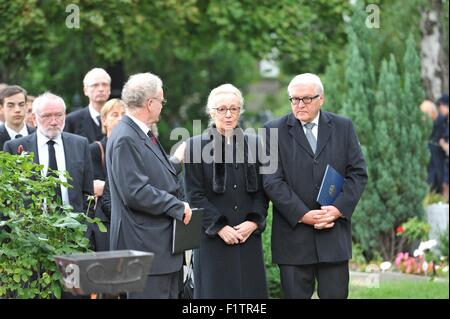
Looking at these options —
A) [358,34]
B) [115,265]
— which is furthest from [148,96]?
[358,34]

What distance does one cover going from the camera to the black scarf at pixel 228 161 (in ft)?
24.1

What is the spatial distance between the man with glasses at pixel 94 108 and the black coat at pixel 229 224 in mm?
2008

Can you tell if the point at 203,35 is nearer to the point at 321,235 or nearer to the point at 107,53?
the point at 107,53

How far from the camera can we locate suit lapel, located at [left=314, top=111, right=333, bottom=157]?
7.30 metres

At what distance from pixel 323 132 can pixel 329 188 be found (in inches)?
17.4

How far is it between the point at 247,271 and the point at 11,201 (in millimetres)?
1835

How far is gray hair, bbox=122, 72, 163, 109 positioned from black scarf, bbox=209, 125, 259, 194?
2.82ft

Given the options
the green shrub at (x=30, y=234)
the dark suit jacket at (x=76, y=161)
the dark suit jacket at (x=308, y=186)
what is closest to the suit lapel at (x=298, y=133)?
the dark suit jacket at (x=308, y=186)

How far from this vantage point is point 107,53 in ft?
49.3

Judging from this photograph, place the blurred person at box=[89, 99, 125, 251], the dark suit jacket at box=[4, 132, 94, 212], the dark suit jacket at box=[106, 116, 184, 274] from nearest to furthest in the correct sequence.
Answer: the dark suit jacket at box=[106, 116, 184, 274] → the dark suit jacket at box=[4, 132, 94, 212] → the blurred person at box=[89, 99, 125, 251]

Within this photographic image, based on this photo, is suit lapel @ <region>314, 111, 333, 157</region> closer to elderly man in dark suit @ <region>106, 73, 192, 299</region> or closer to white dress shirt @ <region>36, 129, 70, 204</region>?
elderly man in dark suit @ <region>106, 73, 192, 299</region>

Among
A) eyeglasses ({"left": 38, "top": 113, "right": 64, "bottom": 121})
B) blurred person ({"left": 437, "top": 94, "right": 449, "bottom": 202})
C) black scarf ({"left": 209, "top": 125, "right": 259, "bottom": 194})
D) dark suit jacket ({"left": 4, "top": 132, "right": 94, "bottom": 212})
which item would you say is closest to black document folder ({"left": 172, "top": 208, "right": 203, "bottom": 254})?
black scarf ({"left": 209, "top": 125, "right": 259, "bottom": 194})

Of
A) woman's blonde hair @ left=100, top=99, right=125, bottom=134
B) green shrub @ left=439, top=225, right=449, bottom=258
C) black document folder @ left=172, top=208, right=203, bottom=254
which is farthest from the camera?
green shrub @ left=439, top=225, right=449, bottom=258

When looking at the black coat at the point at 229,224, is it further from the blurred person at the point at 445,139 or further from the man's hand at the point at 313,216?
the blurred person at the point at 445,139
